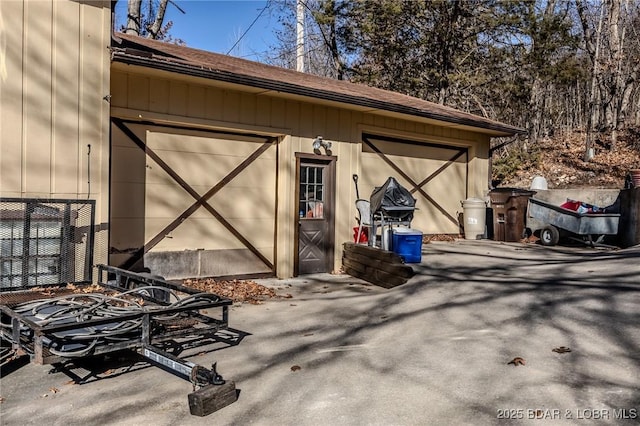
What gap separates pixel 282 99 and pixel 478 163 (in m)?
5.74

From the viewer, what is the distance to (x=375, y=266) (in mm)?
7926

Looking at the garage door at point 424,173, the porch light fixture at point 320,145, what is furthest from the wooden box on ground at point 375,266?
the porch light fixture at point 320,145

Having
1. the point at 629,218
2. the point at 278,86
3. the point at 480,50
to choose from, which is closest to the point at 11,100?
the point at 278,86

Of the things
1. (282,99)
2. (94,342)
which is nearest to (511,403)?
(94,342)

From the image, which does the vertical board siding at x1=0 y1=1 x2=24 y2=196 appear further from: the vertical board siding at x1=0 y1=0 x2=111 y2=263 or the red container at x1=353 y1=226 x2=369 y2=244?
the red container at x1=353 y1=226 x2=369 y2=244

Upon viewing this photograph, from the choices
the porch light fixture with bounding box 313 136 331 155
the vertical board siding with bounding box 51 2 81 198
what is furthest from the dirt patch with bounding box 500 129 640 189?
the vertical board siding with bounding box 51 2 81 198

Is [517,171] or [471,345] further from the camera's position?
[517,171]

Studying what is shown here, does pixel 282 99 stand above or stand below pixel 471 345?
above

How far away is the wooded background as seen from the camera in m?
16.1

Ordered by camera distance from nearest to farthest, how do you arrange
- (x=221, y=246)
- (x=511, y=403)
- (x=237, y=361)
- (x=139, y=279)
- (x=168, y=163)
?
(x=511, y=403), (x=237, y=361), (x=139, y=279), (x=168, y=163), (x=221, y=246)

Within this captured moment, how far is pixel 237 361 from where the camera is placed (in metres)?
4.10

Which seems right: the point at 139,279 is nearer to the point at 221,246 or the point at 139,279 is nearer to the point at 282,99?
the point at 221,246

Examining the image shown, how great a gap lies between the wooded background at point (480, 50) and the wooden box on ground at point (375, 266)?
32.4ft

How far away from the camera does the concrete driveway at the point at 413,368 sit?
3.04m
